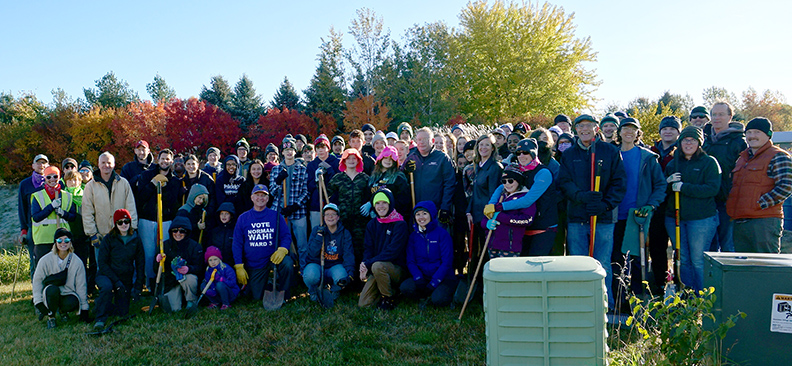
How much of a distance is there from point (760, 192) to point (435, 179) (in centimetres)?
366

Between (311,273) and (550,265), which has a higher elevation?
A: (550,265)

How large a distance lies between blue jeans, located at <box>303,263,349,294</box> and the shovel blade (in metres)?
0.41

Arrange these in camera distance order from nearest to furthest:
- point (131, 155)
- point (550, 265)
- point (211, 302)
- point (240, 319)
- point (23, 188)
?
point (550, 265), point (240, 319), point (211, 302), point (23, 188), point (131, 155)

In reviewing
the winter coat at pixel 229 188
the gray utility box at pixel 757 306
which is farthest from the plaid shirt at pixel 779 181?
the winter coat at pixel 229 188

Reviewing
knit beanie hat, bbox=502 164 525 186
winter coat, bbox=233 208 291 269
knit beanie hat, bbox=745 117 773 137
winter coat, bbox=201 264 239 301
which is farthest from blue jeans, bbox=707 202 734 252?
winter coat, bbox=201 264 239 301

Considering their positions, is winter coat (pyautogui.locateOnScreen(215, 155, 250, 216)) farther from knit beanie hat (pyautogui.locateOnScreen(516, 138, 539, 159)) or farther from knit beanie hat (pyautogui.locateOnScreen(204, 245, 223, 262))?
knit beanie hat (pyautogui.locateOnScreen(516, 138, 539, 159))

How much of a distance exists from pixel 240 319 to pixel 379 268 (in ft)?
5.84

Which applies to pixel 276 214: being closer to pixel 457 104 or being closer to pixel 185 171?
pixel 185 171

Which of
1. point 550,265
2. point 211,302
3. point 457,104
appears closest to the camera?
point 550,265

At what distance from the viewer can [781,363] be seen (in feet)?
10.2

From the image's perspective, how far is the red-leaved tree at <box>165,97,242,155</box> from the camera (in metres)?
22.9

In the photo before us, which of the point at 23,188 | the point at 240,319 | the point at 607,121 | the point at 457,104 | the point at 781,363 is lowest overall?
the point at 240,319

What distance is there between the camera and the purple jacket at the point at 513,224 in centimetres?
506

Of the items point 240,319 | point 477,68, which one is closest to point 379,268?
point 240,319
